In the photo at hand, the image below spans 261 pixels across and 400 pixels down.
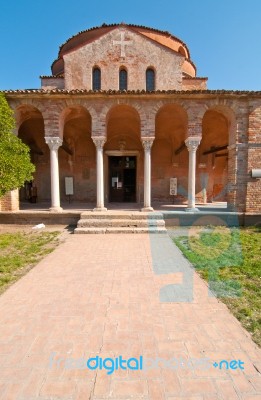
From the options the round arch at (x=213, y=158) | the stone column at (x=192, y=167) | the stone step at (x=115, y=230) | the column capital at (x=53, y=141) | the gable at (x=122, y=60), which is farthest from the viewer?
the round arch at (x=213, y=158)

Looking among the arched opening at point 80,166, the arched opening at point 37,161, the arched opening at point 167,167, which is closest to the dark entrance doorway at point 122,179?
the arched opening at point 80,166

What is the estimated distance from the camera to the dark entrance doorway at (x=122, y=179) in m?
15.4

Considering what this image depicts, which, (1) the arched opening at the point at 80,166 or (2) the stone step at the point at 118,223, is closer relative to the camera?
(2) the stone step at the point at 118,223

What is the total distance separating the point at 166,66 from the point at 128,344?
15364 mm

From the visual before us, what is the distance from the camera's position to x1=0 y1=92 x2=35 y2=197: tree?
7742 millimetres

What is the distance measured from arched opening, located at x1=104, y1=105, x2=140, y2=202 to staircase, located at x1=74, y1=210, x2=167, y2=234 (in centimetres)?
558

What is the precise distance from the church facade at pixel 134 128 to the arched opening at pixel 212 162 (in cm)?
7

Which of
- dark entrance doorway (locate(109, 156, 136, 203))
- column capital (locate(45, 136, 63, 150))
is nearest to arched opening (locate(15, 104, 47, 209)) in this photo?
column capital (locate(45, 136, 63, 150))

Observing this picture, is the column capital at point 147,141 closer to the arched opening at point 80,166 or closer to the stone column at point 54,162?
the stone column at point 54,162

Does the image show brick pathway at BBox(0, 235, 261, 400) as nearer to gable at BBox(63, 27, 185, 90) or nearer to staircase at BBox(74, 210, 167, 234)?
staircase at BBox(74, 210, 167, 234)

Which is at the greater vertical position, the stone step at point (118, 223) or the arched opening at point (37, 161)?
the arched opening at point (37, 161)

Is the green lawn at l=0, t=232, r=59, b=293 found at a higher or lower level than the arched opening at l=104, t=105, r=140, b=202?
lower

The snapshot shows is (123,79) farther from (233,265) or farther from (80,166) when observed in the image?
(233,265)

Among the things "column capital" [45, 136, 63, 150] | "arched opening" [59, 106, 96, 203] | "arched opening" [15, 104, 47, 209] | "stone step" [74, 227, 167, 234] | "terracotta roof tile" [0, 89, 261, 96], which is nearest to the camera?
"stone step" [74, 227, 167, 234]
